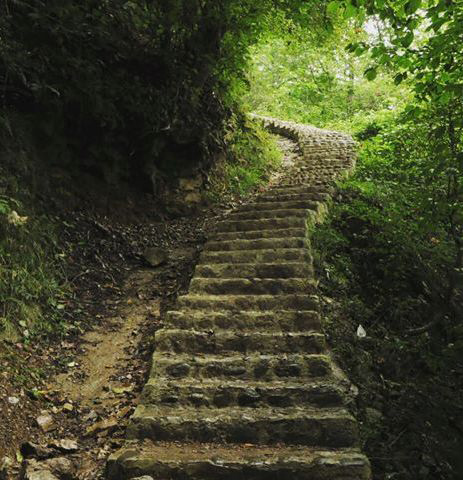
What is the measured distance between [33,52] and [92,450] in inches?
178

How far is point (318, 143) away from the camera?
1216cm

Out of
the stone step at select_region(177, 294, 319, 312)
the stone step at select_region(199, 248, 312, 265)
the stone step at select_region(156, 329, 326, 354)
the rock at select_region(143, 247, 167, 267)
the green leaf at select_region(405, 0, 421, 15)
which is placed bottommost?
the stone step at select_region(156, 329, 326, 354)

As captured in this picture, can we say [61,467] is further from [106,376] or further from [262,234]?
[262,234]

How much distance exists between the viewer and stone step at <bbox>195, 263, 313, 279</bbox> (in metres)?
5.11

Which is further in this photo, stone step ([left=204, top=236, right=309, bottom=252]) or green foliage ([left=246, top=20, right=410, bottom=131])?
green foliage ([left=246, top=20, right=410, bottom=131])

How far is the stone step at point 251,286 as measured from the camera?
4.82 meters

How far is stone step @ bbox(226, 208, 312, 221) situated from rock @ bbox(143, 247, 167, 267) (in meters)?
1.27

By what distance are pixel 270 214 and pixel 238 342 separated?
294 cm

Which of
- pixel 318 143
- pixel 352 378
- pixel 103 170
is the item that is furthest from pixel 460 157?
pixel 318 143

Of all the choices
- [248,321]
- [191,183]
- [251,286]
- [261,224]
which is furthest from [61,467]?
[191,183]

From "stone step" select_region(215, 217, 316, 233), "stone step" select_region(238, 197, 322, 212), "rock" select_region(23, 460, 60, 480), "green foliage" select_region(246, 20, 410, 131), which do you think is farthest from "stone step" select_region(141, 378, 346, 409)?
"green foliage" select_region(246, 20, 410, 131)

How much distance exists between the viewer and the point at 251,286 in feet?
16.2

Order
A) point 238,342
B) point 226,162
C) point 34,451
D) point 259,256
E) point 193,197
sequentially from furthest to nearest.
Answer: point 226,162
point 193,197
point 259,256
point 238,342
point 34,451

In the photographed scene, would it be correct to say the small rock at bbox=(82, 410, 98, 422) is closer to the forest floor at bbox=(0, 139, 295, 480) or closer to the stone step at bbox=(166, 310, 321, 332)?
the forest floor at bbox=(0, 139, 295, 480)
